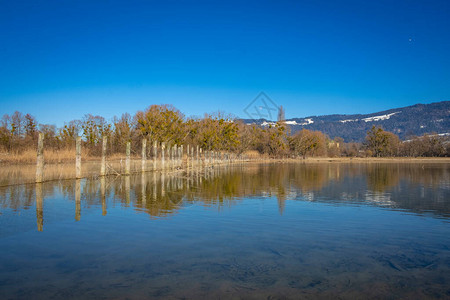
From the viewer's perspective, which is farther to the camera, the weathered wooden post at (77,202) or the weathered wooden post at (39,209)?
the weathered wooden post at (77,202)

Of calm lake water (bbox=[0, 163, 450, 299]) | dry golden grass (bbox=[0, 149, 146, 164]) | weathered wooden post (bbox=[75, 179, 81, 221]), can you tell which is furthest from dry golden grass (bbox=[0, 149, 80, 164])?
calm lake water (bbox=[0, 163, 450, 299])

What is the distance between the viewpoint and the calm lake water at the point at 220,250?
483 centimetres

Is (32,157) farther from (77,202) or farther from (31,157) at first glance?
(77,202)

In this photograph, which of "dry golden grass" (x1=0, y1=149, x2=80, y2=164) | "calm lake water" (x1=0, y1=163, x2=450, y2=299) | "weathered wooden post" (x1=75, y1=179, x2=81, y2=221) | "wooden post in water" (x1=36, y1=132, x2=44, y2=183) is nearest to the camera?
"calm lake water" (x1=0, y1=163, x2=450, y2=299)

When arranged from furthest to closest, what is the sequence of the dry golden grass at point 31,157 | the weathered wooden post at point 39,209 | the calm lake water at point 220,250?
the dry golden grass at point 31,157 → the weathered wooden post at point 39,209 → the calm lake water at point 220,250

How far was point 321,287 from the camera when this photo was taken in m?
4.90

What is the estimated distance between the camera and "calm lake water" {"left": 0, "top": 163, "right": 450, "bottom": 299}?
4828 millimetres

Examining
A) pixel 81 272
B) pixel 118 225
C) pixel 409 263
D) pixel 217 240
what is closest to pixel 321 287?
pixel 409 263

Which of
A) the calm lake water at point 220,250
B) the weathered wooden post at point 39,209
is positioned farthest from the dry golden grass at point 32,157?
the calm lake water at point 220,250

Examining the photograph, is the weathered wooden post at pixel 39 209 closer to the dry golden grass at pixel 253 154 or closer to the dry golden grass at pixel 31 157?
the dry golden grass at pixel 31 157

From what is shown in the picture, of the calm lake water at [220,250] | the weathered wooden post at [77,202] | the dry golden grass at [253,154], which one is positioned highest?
the dry golden grass at [253,154]

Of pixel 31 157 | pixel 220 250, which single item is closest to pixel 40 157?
pixel 220 250

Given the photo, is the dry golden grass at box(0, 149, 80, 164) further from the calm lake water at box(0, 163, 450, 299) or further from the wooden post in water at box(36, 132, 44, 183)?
the calm lake water at box(0, 163, 450, 299)

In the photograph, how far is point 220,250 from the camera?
6.59m
